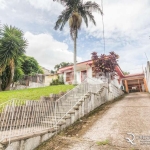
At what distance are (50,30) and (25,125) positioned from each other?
12023mm

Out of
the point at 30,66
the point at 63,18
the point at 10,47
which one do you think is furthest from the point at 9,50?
the point at 30,66

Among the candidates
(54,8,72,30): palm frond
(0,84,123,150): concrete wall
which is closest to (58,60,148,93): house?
(54,8,72,30): palm frond

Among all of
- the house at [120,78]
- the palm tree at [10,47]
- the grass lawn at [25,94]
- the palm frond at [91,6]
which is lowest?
the grass lawn at [25,94]

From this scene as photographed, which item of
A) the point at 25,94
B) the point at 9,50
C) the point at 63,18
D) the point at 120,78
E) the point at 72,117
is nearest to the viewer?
the point at 72,117

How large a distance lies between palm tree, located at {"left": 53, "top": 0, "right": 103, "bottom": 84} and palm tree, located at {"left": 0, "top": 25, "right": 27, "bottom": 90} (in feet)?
14.0

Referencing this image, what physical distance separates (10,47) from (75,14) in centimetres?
733

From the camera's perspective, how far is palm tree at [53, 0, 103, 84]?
12961 millimetres

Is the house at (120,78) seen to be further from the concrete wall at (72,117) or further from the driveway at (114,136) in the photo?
the driveway at (114,136)

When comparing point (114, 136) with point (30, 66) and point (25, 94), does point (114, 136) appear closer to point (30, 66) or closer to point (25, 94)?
point (25, 94)

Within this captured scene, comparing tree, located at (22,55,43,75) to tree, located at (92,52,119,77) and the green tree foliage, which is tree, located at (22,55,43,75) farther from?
tree, located at (92,52,119,77)

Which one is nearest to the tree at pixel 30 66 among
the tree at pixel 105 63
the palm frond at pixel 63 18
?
the palm frond at pixel 63 18

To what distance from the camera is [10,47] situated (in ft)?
44.0

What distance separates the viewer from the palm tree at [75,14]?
1296 cm

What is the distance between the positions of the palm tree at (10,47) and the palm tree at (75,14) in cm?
428
